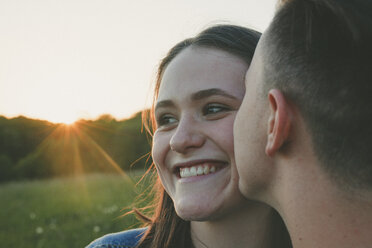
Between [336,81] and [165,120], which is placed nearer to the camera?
[336,81]

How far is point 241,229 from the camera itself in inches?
89.4

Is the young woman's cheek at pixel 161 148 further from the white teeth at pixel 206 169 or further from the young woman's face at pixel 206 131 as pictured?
the white teeth at pixel 206 169

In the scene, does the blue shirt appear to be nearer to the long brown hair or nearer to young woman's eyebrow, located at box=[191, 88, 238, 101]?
the long brown hair

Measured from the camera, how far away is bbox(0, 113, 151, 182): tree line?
27.1 m

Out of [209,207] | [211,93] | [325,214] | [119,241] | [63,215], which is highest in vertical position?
[211,93]

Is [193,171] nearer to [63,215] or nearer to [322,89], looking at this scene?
[322,89]

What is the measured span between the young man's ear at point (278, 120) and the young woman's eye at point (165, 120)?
1.01 m

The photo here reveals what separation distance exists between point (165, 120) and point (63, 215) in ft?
22.6

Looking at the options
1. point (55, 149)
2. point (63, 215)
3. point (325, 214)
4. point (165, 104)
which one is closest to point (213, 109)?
point (165, 104)

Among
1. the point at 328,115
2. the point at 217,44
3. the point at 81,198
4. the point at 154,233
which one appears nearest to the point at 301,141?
the point at 328,115

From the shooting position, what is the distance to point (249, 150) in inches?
68.1

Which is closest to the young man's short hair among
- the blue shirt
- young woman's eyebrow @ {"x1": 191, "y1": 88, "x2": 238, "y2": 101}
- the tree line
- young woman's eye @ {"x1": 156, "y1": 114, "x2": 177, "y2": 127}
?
young woman's eyebrow @ {"x1": 191, "y1": 88, "x2": 238, "y2": 101}

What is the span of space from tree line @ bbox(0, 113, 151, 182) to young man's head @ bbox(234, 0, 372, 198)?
24.8 m

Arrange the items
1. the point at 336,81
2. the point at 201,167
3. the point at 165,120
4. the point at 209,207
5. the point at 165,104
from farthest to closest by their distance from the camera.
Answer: the point at 165,120, the point at 165,104, the point at 201,167, the point at 209,207, the point at 336,81
